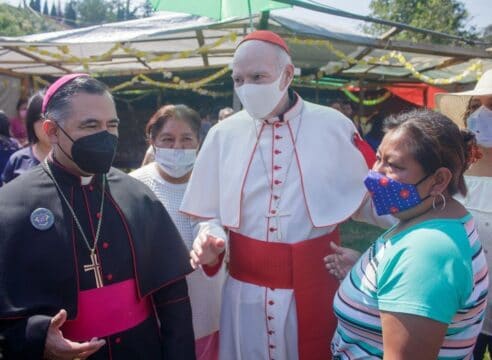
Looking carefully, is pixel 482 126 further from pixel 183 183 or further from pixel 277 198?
pixel 183 183

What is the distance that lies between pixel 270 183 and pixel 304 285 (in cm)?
51

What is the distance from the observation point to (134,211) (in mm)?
1969

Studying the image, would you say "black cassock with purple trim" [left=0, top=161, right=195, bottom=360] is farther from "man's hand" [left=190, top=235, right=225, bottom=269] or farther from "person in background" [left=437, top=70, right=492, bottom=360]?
"person in background" [left=437, top=70, right=492, bottom=360]

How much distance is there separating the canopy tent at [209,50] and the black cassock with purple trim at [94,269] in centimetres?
355

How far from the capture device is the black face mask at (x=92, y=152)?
1.88 meters

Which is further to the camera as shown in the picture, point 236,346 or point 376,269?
point 236,346

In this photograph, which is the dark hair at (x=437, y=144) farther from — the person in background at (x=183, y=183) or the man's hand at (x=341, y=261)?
the person in background at (x=183, y=183)

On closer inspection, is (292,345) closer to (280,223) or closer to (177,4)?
(280,223)

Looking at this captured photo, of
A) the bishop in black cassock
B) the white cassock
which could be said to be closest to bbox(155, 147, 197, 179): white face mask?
the white cassock

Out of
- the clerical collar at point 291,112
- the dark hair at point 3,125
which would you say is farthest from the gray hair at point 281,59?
the dark hair at point 3,125

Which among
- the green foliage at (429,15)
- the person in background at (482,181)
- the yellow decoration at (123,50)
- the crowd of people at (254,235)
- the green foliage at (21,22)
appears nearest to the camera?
the crowd of people at (254,235)

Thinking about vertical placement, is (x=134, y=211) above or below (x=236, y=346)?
above

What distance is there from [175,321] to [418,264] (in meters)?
1.06

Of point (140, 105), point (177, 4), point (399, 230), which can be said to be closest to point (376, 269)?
point (399, 230)
